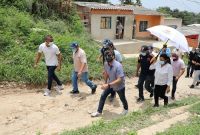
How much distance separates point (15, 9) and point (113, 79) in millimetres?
9853

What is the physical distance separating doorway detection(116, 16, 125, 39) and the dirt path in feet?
55.6

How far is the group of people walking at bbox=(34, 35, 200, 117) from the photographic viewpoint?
314 inches

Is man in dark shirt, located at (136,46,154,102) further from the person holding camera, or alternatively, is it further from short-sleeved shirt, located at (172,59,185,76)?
the person holding camera

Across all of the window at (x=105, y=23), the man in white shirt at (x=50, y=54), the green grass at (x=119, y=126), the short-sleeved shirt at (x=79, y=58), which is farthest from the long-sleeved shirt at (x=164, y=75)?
the window at (x=105, y=23)

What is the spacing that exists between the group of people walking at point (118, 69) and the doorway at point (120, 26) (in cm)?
1755

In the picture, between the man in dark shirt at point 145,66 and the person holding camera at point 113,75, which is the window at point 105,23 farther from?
the person holding camera at point 113,75

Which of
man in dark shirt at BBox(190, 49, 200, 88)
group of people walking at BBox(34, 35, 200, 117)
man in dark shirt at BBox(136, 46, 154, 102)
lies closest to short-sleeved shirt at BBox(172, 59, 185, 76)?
group of people walking at BBox(34, 35, 200, 117)

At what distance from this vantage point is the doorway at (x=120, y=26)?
27.5m

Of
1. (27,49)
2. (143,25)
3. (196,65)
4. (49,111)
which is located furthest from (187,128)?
(143,25)

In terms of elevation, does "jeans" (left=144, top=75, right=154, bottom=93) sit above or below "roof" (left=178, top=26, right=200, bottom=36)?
above

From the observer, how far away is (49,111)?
28.7 feet

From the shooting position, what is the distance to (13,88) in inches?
405

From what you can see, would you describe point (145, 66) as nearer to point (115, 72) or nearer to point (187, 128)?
point (115, 72)

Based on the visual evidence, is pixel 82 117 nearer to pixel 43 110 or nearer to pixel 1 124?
pixel 43 110
